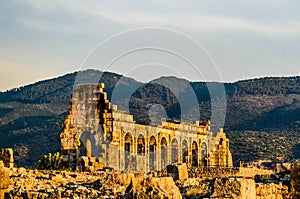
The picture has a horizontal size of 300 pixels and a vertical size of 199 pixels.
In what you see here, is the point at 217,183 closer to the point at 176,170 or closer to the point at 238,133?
the point at 176,170

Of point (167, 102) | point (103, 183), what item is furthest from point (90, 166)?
point (167, 102)

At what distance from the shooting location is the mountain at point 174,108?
221 feet

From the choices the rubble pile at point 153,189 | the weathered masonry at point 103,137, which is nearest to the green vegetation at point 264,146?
the weathered masonry at point 103,137

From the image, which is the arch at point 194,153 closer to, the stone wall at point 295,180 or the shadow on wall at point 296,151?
the shadow on wall at point 296,151

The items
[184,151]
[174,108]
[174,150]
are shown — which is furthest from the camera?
[174,108]

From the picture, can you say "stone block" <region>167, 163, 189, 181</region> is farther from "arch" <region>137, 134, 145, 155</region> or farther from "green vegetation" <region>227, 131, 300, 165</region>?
"green vegetation" <region>227, 131, 300, 165</region>

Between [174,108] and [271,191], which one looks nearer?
[271,191]

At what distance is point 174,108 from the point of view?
229 feet

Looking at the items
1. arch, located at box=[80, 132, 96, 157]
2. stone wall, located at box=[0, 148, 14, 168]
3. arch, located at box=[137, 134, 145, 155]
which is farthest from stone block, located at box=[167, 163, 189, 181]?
arch, located at box=[137, 134, 145, 155]

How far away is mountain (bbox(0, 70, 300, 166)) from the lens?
221ft

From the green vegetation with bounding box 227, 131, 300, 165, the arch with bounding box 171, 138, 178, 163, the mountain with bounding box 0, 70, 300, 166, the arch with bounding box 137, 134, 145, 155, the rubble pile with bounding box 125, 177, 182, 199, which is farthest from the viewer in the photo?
the mountain with bounding box 0, 70, 300, 166

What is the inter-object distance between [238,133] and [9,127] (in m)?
36.2

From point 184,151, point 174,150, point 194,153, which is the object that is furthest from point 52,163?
point 194,153

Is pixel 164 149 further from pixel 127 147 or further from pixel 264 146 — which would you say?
pixel 264 146
